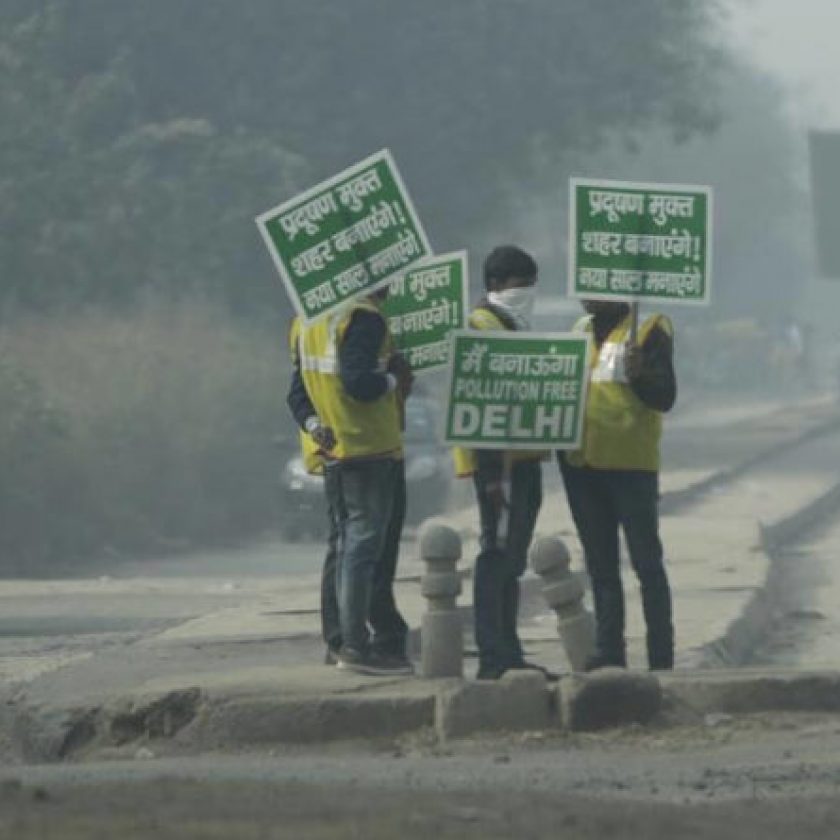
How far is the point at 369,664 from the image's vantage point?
1170 cm

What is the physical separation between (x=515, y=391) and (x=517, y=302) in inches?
15.1

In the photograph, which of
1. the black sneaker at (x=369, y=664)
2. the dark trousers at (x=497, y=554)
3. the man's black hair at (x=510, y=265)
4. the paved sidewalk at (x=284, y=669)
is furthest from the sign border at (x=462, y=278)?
the paved sidewalk at (x=284, y=669)

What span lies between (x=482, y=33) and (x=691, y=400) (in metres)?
41.8

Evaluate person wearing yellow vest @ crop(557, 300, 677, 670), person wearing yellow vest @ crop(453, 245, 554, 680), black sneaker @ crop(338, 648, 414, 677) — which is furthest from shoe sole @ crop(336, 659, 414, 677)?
person wearing yellow vest @ crop(557, 300, 677, 670)

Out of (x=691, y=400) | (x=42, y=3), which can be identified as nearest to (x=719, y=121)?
(x=42, y=3)

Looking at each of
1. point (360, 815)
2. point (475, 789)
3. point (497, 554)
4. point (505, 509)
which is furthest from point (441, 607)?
point (360, 815)

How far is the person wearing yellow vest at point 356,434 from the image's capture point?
37.7 feet

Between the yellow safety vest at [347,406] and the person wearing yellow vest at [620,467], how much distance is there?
2.44 ft

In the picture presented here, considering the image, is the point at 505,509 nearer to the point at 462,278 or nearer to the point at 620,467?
the point at 620,467

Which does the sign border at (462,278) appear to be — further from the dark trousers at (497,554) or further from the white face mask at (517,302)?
the dark trousers at (497,554)

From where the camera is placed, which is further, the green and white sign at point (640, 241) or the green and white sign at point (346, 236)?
the green and white sign at point (640, 241)

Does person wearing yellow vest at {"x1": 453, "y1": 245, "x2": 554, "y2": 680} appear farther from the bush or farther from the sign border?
the bush

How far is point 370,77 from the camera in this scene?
47219 mm

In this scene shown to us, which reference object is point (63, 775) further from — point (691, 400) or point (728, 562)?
point (691, 400)
